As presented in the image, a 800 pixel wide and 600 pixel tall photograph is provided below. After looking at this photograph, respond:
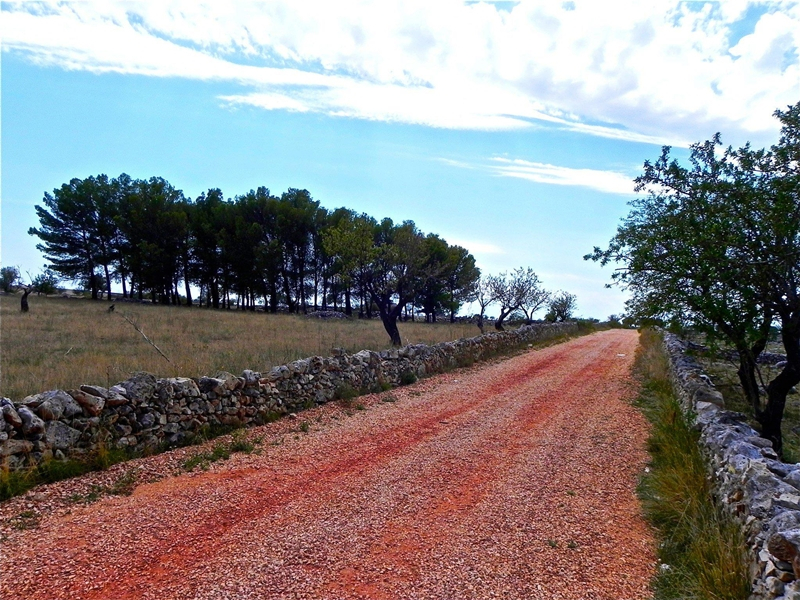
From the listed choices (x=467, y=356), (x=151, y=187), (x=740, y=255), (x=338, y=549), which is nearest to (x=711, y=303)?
(x=740, y=255)

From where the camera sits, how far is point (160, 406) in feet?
24.1

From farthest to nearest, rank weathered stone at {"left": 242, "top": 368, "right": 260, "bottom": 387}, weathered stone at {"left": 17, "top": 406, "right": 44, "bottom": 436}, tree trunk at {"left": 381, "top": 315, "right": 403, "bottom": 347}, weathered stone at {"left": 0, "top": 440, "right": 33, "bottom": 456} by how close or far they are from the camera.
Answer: tree trunk at {"left": 381, "top": 315, "right": 403, "bottom": 347} → weathered stone at {"left": 242, "top": 368, "right": 260, "bottom": 387} → weathered stone at {"left": 17, "top": 406, "right": 44, "bottom": 436} → weathered stone at {"left": 0, "top": 440, "right": 33, "bottom": 456}

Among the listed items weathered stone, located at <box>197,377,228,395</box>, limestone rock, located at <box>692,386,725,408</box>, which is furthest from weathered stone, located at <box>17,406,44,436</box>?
limestone rock, located at <box>692,386,725,408</box>

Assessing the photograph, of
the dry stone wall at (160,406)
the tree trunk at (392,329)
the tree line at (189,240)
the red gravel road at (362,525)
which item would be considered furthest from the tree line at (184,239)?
the red gravel road at (362,525)

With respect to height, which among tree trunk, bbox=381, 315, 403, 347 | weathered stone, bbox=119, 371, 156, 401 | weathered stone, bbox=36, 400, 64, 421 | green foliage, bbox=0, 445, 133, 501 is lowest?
green foliage, bbox=0, 445, 133, 501

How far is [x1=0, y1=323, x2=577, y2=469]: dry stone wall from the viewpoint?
5.92m

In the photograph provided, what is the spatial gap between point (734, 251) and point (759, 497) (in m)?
4.61

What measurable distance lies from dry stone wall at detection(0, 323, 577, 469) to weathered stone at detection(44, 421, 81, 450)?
0.03ft

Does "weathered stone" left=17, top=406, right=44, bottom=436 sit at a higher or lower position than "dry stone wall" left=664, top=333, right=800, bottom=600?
higher

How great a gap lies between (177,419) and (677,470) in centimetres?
677

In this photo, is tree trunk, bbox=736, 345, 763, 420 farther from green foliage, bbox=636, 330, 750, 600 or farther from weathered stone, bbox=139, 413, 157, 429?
weathered stone, bbox=139, 413, 157, 429

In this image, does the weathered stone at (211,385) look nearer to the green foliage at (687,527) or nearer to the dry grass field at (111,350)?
the dry grass field at (111,350)

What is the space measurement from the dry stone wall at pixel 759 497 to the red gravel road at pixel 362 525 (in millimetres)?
875

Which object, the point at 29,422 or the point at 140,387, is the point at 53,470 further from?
the point at 140,387
